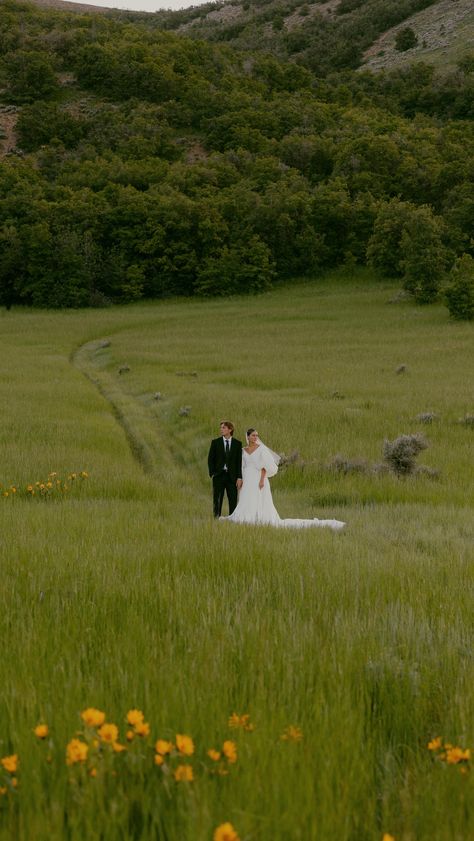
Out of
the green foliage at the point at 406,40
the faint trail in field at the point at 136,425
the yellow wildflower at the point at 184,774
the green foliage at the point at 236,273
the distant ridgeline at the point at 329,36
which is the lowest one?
the faint trail in field at the point at 136,425

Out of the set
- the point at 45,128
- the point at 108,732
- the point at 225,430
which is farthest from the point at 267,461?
the point at 45,128

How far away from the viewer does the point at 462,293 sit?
49188 mm

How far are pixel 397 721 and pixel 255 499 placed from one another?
930cm

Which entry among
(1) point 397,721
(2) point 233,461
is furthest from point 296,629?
(2) point 233,461

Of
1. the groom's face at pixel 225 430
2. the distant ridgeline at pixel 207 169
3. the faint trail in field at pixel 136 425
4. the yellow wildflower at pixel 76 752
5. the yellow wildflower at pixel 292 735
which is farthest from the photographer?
the distant ridgeline at pixel 207 169

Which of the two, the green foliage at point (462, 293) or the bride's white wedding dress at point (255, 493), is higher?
the green foliage at point (462, 293)

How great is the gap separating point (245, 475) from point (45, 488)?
361cm

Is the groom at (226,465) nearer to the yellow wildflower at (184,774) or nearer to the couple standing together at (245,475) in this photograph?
the couple standing together at (245,475)

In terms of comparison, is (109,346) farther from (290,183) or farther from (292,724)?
(290,183)

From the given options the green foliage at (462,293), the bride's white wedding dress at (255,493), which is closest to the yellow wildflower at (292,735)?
the bride's white wedding dress at (255,493)

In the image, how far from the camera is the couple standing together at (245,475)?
1222 centimetres

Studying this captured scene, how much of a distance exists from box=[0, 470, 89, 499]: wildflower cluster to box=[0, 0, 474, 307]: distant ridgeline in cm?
4799

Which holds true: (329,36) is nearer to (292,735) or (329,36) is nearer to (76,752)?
(292,735)

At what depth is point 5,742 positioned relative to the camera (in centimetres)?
256
